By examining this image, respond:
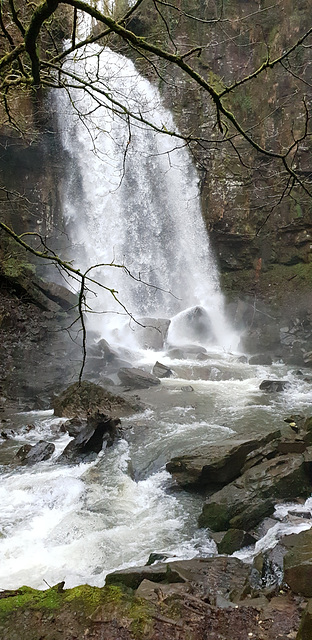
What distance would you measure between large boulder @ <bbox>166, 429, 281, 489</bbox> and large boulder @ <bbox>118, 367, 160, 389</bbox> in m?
4.97

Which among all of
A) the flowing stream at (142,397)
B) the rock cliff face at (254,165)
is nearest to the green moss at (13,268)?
the flowing stream at (142,397)

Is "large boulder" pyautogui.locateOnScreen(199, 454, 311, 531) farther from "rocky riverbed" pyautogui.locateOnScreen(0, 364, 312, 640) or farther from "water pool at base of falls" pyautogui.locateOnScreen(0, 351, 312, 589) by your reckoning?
"water pool at base of falls" pyautogui.locateOnScreen(0, 351, 312, 589)

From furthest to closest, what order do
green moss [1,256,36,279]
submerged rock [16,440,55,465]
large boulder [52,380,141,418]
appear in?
green moss [1,256,36,279], large boulder [52,380,141,418], submerged rock [16,440,55,465]

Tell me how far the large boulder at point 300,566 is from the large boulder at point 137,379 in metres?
7.86

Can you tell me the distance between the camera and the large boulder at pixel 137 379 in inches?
445

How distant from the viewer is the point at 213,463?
5.85 m

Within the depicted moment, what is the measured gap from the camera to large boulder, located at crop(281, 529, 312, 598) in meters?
3.06

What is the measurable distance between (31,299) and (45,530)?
947 centimetres

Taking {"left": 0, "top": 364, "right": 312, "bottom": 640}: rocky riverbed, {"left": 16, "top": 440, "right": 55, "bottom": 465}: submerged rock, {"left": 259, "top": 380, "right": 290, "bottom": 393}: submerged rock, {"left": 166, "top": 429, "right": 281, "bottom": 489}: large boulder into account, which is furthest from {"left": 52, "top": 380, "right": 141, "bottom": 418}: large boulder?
{"left": 259, "top": 380, "right": 290, "bottom": 393}: submerged rock

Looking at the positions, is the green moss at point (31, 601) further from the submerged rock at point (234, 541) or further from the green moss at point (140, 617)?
the submerged rock at point (234, 541)

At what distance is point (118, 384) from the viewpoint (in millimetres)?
11562

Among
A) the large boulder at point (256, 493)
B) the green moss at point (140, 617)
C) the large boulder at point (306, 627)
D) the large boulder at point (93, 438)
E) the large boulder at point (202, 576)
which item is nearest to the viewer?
the large boulder at point (306, 627)

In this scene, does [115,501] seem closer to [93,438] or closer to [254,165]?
[93,438]

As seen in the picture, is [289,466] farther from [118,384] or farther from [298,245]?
[298,245]
